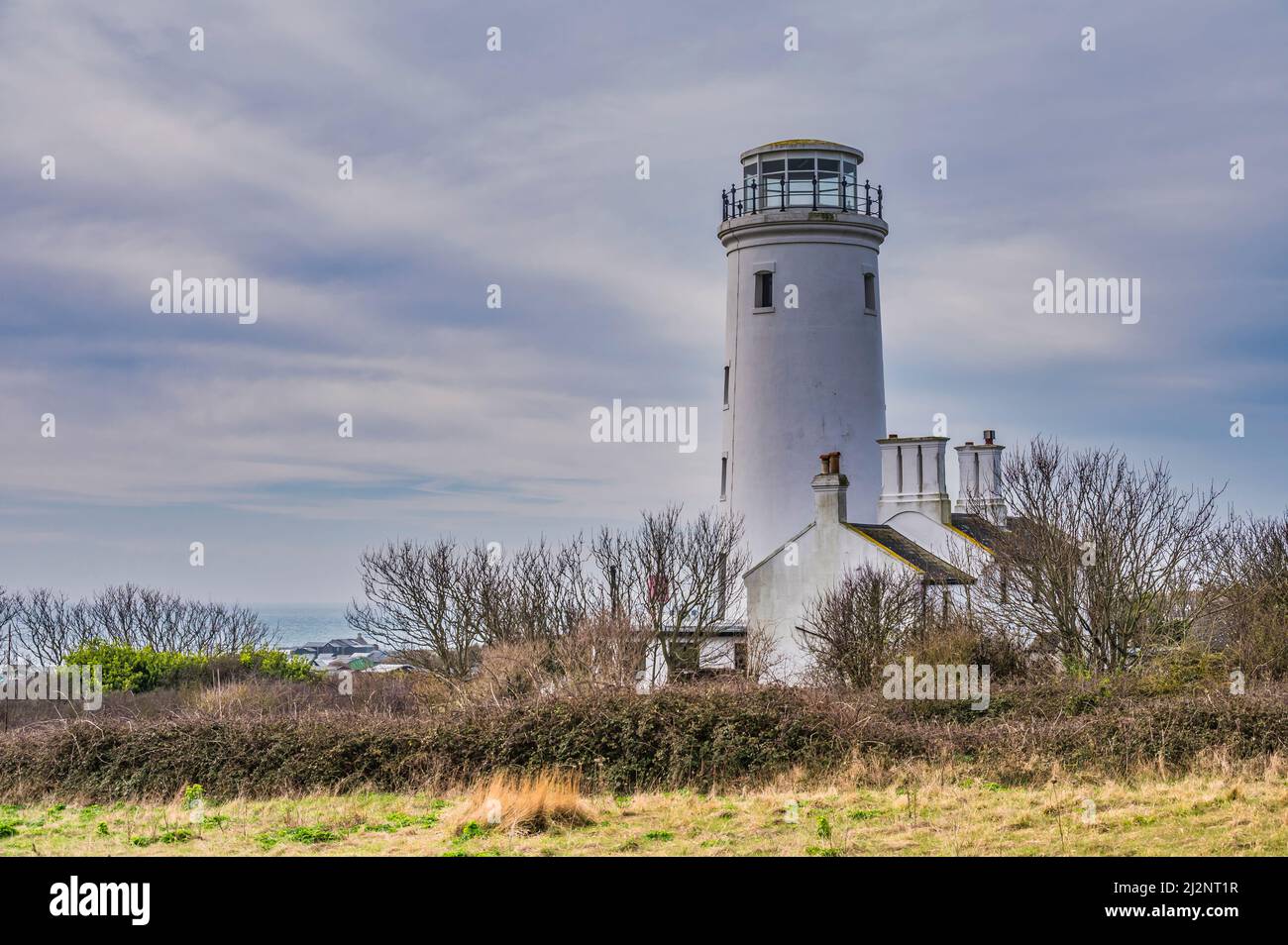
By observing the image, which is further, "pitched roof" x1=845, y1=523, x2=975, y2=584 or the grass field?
"pitched roof" x1=845, y1=523, x2=975, y2=584

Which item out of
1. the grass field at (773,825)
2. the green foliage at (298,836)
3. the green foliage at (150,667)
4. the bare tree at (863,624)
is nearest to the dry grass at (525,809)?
the grass field at (773,825)

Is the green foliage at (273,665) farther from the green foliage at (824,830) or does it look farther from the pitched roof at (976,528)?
the green foliage at (824,830)

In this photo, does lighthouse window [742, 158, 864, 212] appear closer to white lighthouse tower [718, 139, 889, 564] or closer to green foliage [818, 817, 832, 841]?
white lighthouse tower [718, 139, 889, 564]

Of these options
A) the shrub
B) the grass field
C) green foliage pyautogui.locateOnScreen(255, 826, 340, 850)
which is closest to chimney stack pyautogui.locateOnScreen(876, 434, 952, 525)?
the shrub

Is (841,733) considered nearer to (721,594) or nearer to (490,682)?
(490,682)

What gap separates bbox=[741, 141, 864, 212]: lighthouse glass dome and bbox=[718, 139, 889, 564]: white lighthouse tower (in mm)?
28

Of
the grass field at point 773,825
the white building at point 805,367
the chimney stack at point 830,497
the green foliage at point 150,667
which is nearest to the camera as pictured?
the grass field at point 773,825

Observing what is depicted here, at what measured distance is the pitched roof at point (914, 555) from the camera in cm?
3497

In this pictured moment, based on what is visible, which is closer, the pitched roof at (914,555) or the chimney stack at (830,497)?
the pitched roof at (914,555)

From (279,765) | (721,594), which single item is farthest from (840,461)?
(279,765)

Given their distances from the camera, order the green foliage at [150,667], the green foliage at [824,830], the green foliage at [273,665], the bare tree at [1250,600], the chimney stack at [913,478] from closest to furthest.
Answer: the green foliage at [824,830]
the bare tree at [1250,600]
the chimney stack at [913,478]
the green foliage at [150,667]
the green foliage at [273,665]

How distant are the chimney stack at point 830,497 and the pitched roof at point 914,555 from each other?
48 cm

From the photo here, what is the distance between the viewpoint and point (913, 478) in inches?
1581

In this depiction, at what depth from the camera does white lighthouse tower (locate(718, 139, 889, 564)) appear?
4241 cm
